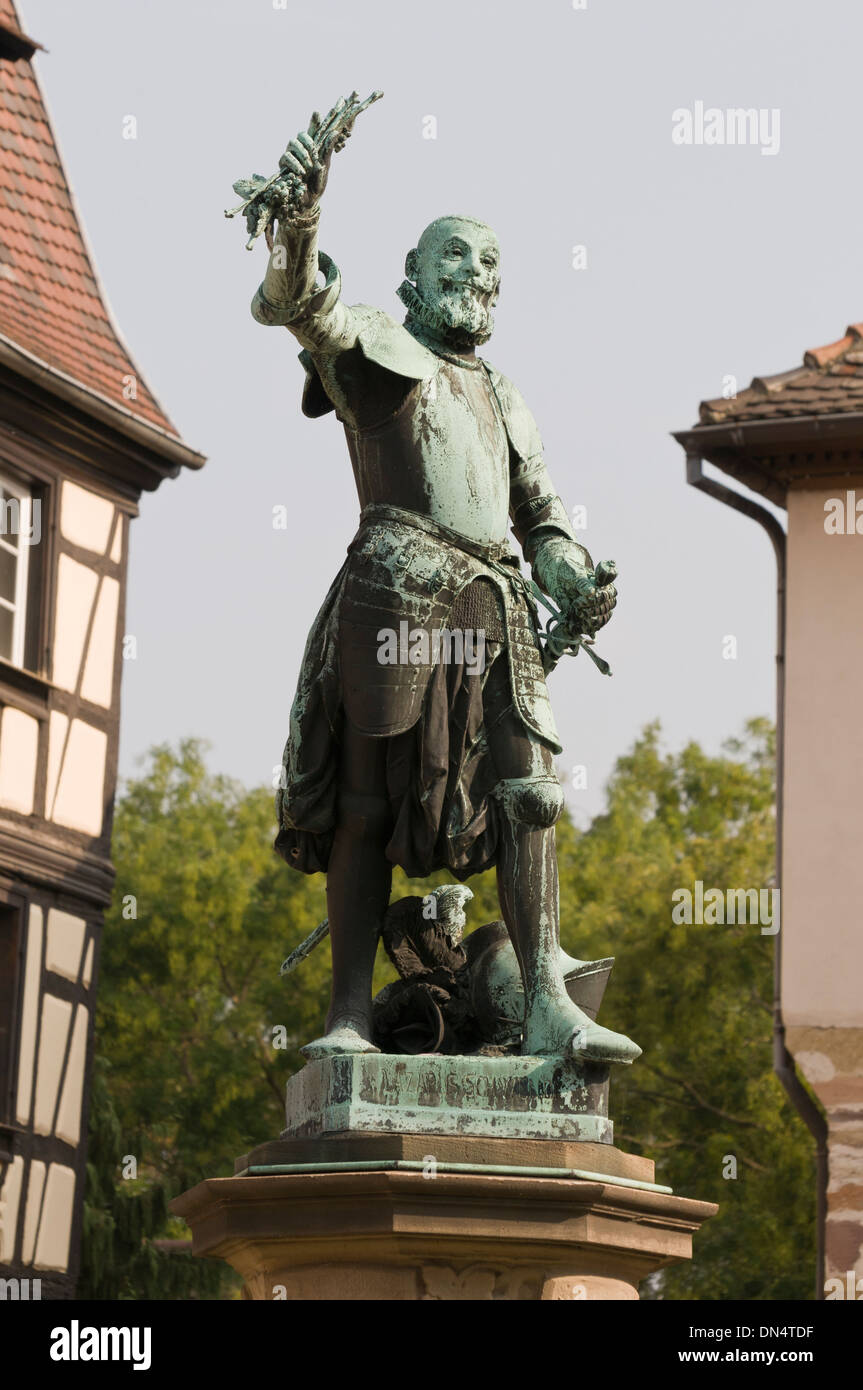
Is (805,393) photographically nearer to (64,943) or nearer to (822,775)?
(822,775)

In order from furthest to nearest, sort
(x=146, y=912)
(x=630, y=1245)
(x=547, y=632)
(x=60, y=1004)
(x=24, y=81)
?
(x=146, y=912) → (x=24, y=81) → (x=60, y=1004) → (x=547, y=632) → (x=630, y=1245)

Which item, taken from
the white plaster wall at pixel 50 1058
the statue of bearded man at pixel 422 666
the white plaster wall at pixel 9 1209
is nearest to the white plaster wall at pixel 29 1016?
the white plaster wall at pixel 50 1058

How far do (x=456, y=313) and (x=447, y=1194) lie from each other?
2285mm

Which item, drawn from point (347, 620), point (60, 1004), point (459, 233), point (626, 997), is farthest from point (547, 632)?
point (626, 997)

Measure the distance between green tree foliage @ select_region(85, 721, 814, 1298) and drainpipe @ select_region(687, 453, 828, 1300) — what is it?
5179 millimetres

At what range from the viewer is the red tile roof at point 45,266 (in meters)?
18.0

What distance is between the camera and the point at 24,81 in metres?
19.3

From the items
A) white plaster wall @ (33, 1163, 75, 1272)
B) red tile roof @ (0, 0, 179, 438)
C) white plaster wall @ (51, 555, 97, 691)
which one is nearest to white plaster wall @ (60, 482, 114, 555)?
white plaster wall @ (51, 555, 97, 691)

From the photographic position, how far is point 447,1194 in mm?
5914

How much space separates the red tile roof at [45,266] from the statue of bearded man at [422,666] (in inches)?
441

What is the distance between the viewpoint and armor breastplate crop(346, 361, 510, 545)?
261 inches
